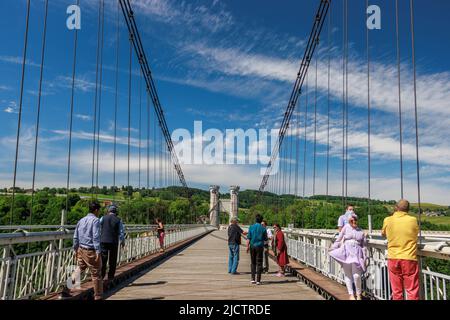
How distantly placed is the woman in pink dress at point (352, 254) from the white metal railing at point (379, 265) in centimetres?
19

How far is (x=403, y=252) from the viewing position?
165 inches

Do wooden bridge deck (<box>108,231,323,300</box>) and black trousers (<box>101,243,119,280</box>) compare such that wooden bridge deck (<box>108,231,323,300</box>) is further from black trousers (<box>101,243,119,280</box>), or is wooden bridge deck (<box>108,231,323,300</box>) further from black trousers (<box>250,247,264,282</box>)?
black trousers (<box>101,243,119,280</box>)

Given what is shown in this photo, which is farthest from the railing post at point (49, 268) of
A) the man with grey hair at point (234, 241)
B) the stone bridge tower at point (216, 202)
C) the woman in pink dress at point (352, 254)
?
the stone bridge tower at point (216, 202)

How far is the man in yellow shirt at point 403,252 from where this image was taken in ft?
13.6

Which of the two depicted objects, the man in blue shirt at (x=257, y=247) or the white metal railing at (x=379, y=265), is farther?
the man in blue shirt at (x=257, y=247)

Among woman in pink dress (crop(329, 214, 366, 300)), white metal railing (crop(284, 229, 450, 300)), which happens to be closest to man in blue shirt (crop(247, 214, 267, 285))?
white metal railing (crop(284, 229, 450, 300))

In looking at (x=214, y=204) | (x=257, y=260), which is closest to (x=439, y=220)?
(x=214, y=204)

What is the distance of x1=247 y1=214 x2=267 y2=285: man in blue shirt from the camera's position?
772cm

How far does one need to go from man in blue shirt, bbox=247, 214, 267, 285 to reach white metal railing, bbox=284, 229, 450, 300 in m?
1.08

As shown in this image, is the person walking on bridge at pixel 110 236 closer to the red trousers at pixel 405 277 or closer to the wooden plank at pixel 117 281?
the wooden plank at pixel 117 281

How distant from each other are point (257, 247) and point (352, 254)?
120 inches

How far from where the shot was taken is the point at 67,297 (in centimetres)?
501
